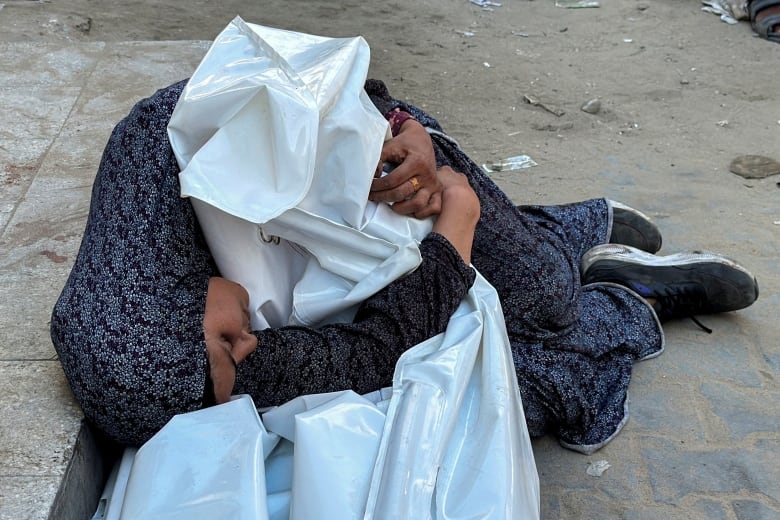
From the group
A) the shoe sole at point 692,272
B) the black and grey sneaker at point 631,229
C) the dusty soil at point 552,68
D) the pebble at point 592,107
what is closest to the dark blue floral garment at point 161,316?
the shoe sole at point 692,272

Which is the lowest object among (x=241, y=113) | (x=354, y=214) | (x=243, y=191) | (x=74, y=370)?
(x=74, y=370)

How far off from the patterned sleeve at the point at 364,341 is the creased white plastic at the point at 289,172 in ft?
0.16

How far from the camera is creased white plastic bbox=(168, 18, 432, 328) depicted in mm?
1464

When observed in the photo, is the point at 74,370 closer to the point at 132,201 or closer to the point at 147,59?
the point at 132,201

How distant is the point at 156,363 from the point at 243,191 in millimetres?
348

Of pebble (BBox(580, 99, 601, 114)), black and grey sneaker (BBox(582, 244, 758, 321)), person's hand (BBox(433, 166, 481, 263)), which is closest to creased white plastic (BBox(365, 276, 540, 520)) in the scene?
person's hand (BBox(433, 166, 481, 263))

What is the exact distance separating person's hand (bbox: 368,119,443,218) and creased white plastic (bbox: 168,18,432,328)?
3cm

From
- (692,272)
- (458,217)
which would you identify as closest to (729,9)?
(692,272)

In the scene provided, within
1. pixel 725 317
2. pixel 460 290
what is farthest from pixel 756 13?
pixel 460 290

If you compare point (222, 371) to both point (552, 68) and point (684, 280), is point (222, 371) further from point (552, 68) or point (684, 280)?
point (552, 68)

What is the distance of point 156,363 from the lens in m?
1.51

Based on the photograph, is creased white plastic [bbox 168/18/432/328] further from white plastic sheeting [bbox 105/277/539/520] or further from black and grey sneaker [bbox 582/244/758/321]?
black and grey sneaker [bbox 582/244/758/321]

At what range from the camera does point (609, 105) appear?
4809mm

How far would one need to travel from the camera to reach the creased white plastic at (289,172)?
146cm
